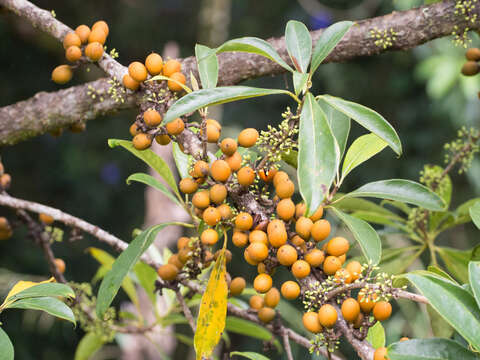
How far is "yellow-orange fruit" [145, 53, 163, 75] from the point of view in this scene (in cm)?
74

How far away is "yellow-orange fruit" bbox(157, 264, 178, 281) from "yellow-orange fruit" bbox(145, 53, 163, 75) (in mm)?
307

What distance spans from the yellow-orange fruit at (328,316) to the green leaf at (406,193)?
19cm

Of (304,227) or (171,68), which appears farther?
(171,68)

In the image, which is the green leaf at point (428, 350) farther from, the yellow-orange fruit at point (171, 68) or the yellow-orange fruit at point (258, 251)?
the yellow-orange fruit at point (171, 68)

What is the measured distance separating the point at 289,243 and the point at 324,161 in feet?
0.49

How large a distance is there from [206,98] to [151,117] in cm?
12

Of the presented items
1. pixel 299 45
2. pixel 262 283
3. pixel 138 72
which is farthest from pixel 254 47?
pixel 262 283

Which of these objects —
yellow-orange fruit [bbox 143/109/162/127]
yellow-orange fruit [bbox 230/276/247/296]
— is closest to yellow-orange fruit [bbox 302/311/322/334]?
yellow-orange fruit [bbox 230/276/247/296]

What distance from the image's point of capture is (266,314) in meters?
0.83

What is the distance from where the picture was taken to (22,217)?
98cm

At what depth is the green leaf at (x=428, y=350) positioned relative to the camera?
20.4 inches

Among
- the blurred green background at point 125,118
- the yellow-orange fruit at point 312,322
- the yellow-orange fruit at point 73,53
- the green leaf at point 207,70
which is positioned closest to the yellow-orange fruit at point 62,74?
the yellow-orange fruit at point 73,53

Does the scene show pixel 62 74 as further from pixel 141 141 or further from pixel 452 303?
pixel 452 303

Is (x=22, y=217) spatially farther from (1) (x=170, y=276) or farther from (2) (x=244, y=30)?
(2) (x=244, y=30)
